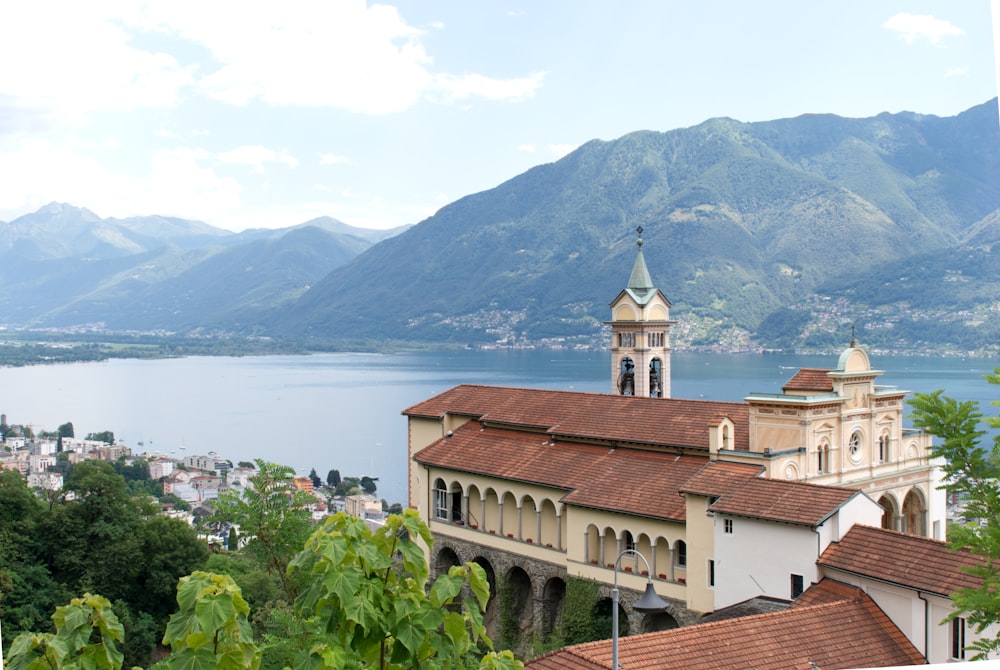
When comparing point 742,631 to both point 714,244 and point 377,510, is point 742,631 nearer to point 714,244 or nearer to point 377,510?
point 377,510

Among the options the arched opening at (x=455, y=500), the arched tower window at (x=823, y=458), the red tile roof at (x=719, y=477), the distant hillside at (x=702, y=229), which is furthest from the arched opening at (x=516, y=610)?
the distant hillside at (x=702, y=229)

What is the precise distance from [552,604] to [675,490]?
11.7 ft

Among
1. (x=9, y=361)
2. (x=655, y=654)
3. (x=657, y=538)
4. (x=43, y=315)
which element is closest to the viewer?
(x=655, y=654)

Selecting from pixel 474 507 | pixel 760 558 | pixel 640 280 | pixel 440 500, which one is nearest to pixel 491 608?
pixel 474 507

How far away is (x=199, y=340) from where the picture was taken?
170 meters

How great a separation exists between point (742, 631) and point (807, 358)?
8774 centimetres

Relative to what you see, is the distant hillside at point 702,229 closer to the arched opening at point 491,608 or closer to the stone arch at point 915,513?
the stone arch at point 915,513

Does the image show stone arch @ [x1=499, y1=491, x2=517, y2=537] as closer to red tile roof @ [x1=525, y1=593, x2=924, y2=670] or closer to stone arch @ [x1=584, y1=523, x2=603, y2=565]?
stone arch @ [x1=584, y1=523, x2=603, y2=565]

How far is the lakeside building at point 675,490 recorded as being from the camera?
1329cm

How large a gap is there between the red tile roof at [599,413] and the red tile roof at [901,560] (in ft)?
12.9

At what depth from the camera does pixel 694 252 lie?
13125 centimetres

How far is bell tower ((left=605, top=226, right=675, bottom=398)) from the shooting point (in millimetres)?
23812

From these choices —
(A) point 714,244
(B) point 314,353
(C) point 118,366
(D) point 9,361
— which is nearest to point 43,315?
(C) point 118,366

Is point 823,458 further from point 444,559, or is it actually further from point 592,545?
point 444,559
